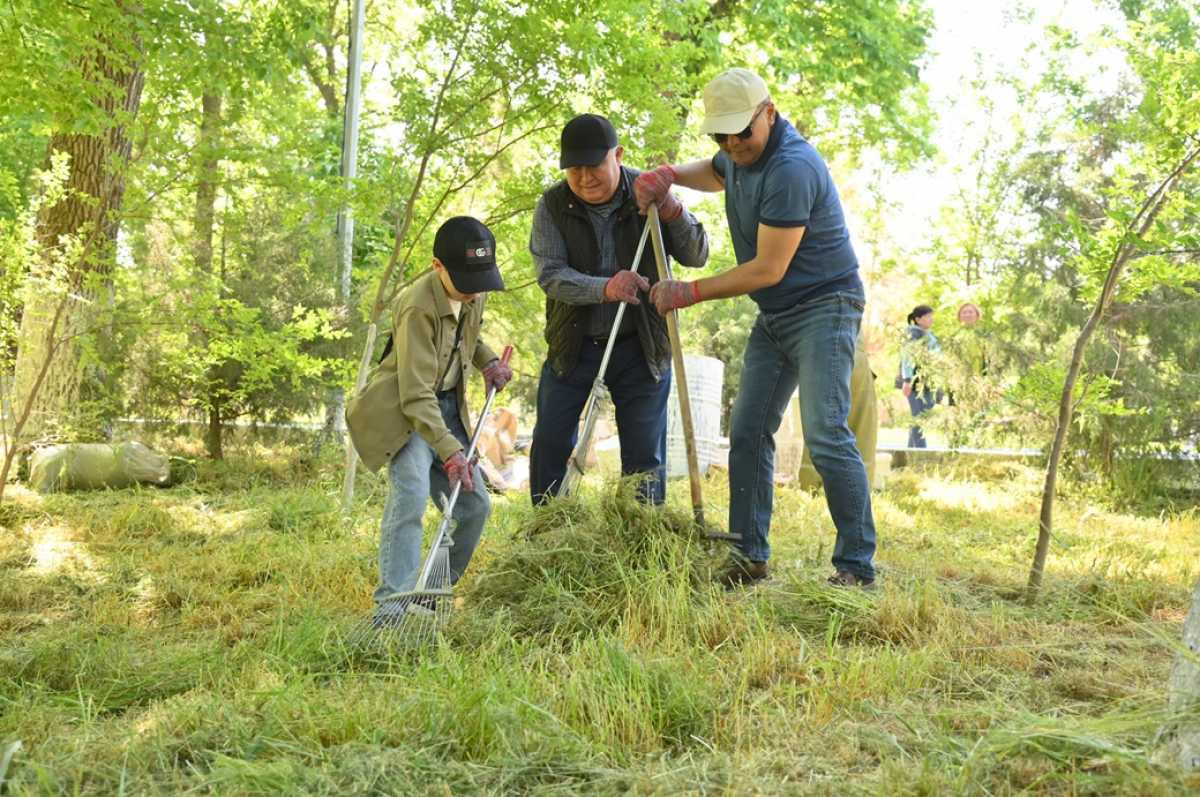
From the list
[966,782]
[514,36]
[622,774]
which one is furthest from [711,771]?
[514,36]

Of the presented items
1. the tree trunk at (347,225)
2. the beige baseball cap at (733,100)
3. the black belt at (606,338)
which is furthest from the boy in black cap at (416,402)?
the tree trunk at (347,225)

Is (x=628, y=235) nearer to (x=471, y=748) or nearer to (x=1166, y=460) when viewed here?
(x=471, y=748)

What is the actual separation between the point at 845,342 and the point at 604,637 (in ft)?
5.31

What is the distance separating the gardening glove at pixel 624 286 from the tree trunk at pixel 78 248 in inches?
99.2

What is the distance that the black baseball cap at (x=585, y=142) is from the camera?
4.30 m

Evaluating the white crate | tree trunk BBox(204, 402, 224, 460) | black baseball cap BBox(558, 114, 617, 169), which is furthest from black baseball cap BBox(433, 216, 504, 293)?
the white crate

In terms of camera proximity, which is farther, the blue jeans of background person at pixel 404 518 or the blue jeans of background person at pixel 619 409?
the blue jeans of background person at pixel 619 409

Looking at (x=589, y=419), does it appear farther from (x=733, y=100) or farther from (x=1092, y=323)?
(x=1092, y=323)

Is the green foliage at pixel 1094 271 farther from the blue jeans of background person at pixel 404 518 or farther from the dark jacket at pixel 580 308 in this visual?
the blue jeans of background person at pixel 404 518

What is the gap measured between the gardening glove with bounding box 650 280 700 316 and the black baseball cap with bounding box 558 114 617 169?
1.85 feet

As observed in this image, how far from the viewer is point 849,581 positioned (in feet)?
14.3

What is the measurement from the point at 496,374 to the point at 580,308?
48cm

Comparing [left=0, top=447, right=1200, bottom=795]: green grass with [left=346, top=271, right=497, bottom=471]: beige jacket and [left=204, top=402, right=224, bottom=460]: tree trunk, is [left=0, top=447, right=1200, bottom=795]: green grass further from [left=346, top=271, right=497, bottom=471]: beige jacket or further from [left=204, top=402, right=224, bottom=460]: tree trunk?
[left=204, top=402, right=224, bottom=460]: tree trunk

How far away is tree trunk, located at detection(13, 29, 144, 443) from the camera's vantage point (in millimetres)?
5680
